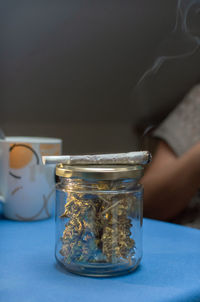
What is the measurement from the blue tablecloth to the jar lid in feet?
0.34

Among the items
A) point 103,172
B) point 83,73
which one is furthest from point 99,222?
point 83,73

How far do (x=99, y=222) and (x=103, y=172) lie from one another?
0.18 ft

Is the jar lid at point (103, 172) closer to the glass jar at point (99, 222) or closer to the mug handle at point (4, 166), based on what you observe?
the glass jar at point (99, 222)

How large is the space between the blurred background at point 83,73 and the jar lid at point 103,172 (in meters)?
0.53

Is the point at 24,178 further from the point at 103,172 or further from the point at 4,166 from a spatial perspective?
the point at 103,172

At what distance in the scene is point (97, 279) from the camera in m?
0.33

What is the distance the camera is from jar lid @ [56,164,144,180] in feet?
1.09

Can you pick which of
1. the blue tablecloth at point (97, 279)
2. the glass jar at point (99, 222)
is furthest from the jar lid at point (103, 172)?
the blue tablecloth at point (97, 279)

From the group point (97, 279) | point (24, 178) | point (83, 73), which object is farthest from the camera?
point (83, 73)

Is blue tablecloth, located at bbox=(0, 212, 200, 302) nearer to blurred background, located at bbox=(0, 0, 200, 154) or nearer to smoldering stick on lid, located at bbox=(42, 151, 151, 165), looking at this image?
smoldering stick on lid, located at bbox=(42, 151, 151, 165)

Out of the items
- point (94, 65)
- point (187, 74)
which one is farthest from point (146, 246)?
point (94, 65)

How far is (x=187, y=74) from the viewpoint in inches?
36.9

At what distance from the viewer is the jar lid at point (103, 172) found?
333 mm

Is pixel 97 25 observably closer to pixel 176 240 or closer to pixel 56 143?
pixel 56 143
